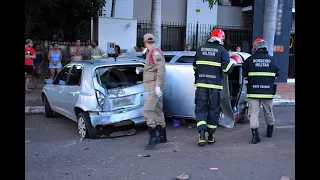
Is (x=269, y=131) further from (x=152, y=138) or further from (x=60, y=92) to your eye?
(x=60, y=92)

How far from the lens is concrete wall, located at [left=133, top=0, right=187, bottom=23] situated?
1784 cm

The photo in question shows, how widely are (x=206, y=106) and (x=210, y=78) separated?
0.48 meters

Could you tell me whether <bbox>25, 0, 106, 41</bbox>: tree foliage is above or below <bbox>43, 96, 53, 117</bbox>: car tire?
above

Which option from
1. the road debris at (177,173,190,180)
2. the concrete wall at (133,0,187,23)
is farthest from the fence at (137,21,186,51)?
the road debris at (177,173,190,180)

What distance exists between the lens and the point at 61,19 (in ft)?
48.6

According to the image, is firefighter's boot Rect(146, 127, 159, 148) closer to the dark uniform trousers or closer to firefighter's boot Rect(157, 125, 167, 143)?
the dark uniform trousers

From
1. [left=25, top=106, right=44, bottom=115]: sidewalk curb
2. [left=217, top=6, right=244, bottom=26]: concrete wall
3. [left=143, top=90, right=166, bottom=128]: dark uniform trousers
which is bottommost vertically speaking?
[left=25, top=106, right=44, bottom=115]: sidewalk curb

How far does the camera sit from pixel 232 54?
23.3 ft

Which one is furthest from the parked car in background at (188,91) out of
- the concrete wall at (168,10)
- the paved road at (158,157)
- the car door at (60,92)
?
the concrete wall at (168,10)

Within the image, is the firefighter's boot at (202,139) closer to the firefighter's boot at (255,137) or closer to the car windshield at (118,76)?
the firefighter's boot at (255,137)

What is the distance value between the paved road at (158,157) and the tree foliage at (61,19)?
8.01 metres

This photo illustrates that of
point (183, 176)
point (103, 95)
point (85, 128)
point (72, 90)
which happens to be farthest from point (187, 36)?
point (183, 176)

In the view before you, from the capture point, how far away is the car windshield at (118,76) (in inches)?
260
